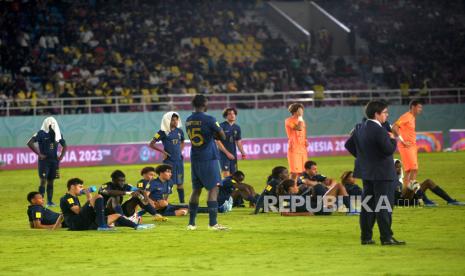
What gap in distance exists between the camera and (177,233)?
15.3 m

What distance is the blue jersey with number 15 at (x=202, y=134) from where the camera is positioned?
15375mm

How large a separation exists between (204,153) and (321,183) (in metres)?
3.75

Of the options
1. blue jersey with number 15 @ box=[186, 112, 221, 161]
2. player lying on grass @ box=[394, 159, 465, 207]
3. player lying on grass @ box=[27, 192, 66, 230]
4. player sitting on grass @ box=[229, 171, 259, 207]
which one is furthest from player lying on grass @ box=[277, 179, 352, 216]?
player lying on grass @ box=[27, 192, 66, 230]

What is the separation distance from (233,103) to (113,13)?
24.2 ft

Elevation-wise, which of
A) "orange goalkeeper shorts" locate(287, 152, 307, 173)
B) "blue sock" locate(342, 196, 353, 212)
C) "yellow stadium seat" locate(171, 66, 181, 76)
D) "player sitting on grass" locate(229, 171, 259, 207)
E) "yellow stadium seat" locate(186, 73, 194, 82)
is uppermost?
"yellow stadium seat" locate(171, 66, 181, 76)

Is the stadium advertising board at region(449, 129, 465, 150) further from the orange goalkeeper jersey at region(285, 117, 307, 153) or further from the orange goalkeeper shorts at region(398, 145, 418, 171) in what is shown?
the orange goalkeeper jersey at region(285, 117, 307, 153)

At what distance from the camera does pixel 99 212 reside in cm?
1589

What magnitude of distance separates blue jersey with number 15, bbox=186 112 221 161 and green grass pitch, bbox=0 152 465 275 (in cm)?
124

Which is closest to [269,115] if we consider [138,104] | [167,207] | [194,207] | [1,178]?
[138,104]

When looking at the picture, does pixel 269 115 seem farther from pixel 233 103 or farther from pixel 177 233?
pixel 177 233

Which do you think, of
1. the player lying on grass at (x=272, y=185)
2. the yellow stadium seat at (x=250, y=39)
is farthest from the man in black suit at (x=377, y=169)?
the yellow stadium seat at (x=250, y=39)

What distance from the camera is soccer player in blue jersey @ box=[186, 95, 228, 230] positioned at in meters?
15.4

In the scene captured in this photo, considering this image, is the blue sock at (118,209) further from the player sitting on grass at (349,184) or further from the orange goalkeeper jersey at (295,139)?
the orange goalkeeper jersey at (295,139)

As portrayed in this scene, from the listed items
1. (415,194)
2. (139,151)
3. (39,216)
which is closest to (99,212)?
(39,216)
